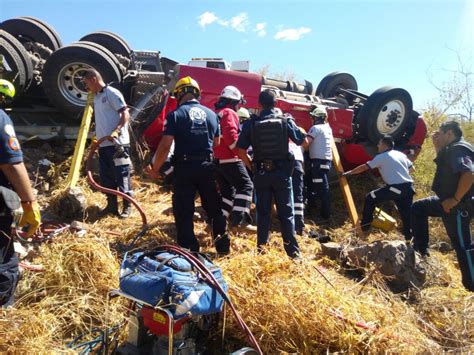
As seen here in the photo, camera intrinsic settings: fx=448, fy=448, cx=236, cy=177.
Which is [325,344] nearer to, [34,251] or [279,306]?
[279,306]

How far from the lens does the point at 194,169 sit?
13.3 ft

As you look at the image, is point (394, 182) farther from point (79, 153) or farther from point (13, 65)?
point (13, 65)

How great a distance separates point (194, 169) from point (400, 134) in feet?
13.9

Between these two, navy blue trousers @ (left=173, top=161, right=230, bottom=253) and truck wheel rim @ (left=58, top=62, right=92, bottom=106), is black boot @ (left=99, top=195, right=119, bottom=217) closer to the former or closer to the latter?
navy blue trousers @ (left=173, top=161, right=230, bottom=253)

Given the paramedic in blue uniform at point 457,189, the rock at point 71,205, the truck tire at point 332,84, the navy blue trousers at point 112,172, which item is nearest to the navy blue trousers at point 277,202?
the paramedic in blue uniform at point 457,189

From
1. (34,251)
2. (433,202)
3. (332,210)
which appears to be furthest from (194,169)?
(332,210)

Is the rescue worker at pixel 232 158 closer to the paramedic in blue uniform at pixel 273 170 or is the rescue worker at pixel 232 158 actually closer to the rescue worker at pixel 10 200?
the paramedic in blue uniform at pixel 273 170

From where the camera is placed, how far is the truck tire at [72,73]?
5820mm

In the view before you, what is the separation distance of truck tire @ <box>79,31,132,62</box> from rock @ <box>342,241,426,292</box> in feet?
17.6

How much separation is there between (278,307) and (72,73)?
15.1 feet

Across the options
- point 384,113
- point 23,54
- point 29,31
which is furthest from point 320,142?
point 29,31

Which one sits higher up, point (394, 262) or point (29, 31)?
point (29, 31)

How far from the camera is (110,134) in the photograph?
5090 millimetres

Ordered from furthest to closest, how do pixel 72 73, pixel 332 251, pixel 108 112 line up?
1. pixel 72 73
2. pixel 108 112
3. pixel 332 251
